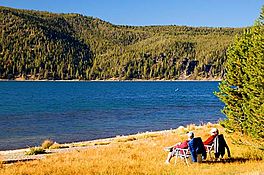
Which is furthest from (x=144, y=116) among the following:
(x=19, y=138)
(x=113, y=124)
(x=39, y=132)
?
(x=19, y=138)

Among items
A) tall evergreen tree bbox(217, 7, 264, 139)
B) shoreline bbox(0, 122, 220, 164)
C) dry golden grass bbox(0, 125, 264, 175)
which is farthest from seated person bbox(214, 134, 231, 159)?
shoreline bbox(0, 122, 220, 164)

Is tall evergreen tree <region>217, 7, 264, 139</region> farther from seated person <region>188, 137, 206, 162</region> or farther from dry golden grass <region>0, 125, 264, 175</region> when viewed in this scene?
seated person <region>188, 137, 206, 162</region>

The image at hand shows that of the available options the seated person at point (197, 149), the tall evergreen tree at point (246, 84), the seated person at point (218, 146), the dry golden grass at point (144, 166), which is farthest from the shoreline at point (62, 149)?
the tall evergreen tree at point (246, 84)

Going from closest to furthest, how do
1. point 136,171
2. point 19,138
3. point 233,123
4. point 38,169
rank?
point 136,171, point 38,169, point 233,123, point 19,138

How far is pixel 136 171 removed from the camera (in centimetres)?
1407

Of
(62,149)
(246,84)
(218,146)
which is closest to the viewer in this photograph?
(246,84)

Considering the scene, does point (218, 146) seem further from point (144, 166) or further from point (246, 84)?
point (144, 166)

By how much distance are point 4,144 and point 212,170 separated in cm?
2457

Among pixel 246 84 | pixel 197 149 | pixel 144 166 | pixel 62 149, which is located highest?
pixel 246 84

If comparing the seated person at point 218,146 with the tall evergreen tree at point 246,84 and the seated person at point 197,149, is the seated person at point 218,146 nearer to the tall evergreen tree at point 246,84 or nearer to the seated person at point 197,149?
the seated person at point 197,149

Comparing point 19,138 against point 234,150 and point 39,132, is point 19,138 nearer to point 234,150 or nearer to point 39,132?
point 39,132

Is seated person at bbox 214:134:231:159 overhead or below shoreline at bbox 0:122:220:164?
overhead

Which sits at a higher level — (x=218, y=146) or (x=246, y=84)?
(x=246, y=84)

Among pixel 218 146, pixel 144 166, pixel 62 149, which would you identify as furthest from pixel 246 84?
pixel 62 149
